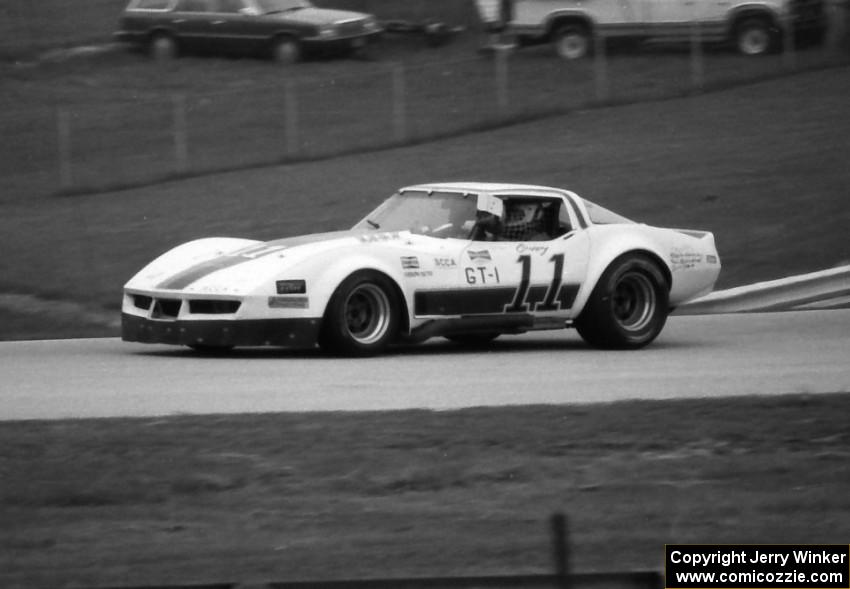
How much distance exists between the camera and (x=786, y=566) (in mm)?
4719

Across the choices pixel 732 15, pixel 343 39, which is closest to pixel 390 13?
pixel 343 39

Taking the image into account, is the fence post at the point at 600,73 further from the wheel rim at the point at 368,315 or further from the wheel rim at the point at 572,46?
the wheel rim at the point at 368,315

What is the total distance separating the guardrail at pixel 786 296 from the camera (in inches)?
597

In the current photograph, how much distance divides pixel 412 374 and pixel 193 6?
17.0m

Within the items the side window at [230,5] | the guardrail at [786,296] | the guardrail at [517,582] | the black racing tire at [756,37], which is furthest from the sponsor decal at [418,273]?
the side window at [230,5]

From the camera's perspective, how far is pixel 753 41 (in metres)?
25.4

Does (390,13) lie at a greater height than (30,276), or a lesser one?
greater

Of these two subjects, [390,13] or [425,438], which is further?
[390,13]

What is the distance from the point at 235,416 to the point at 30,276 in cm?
815

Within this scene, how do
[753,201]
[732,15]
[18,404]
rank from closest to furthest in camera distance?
[18,404], [753,201], [732,15]

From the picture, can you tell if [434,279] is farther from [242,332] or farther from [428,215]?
[242,332]

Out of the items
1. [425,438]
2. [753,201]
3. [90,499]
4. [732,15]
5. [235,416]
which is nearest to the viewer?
[90,499]

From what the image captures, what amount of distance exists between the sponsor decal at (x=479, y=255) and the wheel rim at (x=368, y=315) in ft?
2.44

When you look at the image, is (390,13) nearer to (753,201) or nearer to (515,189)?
(753,201)
